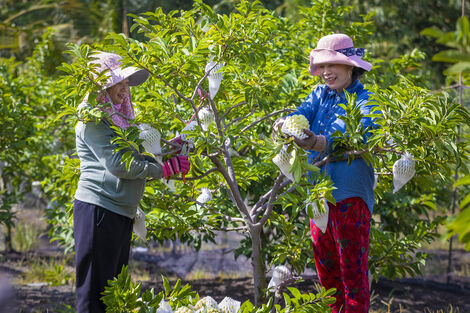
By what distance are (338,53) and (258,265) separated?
3.73 feet

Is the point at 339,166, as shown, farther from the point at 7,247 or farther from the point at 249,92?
the point at 7,247

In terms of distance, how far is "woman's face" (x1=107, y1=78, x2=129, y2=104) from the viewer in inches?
94.3

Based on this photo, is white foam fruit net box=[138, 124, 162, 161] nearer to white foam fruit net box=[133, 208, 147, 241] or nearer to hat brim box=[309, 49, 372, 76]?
white foam fruit net box=[133, 208, 147, 241]

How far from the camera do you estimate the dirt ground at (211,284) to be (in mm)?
4363

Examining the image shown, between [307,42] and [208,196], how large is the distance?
1.50m

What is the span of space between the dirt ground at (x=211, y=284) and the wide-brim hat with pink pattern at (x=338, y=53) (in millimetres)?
1785

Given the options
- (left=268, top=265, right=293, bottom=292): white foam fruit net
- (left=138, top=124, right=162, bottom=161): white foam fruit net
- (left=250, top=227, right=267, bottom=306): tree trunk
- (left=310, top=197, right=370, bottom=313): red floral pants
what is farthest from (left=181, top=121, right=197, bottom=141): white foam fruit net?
(left=268, top=265, right=293, bottom=292): white foam fruit net

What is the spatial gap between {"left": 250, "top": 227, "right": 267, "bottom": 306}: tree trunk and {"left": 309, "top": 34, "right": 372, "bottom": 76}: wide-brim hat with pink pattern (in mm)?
881

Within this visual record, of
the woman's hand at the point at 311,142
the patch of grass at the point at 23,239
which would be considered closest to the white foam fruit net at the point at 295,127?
the woman's hand at the point at 311,142

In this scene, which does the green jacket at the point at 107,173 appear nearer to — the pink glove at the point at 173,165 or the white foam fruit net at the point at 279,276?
the pink glove at the point at 173,165

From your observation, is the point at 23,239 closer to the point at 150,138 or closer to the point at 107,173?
the point at 107,173

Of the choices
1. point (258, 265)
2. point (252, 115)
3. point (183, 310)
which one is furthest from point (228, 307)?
point (252, 115)

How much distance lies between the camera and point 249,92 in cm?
255

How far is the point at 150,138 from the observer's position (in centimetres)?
224
